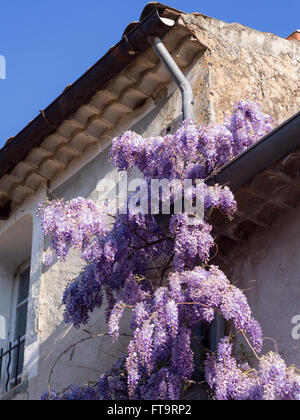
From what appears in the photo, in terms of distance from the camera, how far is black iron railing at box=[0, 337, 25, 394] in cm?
892

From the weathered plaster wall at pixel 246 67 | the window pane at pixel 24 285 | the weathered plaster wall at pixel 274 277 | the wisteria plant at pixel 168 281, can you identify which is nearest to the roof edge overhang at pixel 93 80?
the weathered plaster wall at pixel 246 67

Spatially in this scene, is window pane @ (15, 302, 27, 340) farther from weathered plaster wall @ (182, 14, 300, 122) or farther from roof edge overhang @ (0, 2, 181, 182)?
weathered plaster wall @ (182, 14, 300, 122)

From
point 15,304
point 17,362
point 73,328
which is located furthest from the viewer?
point 15,304

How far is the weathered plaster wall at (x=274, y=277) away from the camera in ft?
19.9

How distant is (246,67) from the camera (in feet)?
26.8

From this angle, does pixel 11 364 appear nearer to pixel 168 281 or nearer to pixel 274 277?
pixel 168 281

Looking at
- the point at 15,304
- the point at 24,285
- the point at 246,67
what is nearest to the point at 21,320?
the point at 15,304

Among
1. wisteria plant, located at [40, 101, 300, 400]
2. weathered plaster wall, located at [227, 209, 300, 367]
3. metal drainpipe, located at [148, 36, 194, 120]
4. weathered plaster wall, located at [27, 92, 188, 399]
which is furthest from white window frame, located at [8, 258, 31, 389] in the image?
weathered plaster wall, located at [227, 209, 300, 367]

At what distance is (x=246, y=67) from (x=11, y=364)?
355 centimetres

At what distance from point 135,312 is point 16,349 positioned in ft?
10.9

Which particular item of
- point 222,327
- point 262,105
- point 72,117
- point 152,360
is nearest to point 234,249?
point 222,327

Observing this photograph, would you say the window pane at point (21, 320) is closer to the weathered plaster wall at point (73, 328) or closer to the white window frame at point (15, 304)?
the white window frame at point (15, 304)

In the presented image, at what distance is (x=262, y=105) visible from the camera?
804 cm
